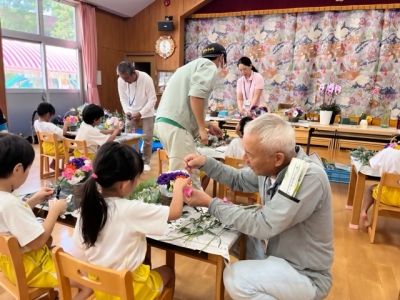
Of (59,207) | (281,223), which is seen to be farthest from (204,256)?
(59,207)

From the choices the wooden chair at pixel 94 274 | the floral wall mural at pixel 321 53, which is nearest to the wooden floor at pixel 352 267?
the wooden chair at pixel 94 274

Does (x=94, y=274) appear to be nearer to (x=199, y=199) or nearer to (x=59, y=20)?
(x=199, y=199)

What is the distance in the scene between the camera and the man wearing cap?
2.25 m

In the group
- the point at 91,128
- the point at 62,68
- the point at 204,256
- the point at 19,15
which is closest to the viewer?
the point at 204,256

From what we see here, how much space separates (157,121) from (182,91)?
0.31m

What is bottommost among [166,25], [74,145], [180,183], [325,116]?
[74,145]

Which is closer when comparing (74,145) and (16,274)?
(16,274)

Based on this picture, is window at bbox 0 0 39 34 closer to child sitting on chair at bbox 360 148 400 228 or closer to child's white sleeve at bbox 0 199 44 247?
child's white sleeve at bbox 0 199 44 247

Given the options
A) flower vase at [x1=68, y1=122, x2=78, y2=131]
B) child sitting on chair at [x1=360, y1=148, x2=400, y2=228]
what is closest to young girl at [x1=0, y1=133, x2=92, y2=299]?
child sitting on chair at [x1=360, y1=148, x2=400, y2=228]

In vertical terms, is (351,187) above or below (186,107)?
below

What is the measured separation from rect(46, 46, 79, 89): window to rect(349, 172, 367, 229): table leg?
6545mm

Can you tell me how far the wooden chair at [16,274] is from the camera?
3.86ft

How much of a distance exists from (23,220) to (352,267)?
7.36ft

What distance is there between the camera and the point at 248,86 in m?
4.70
